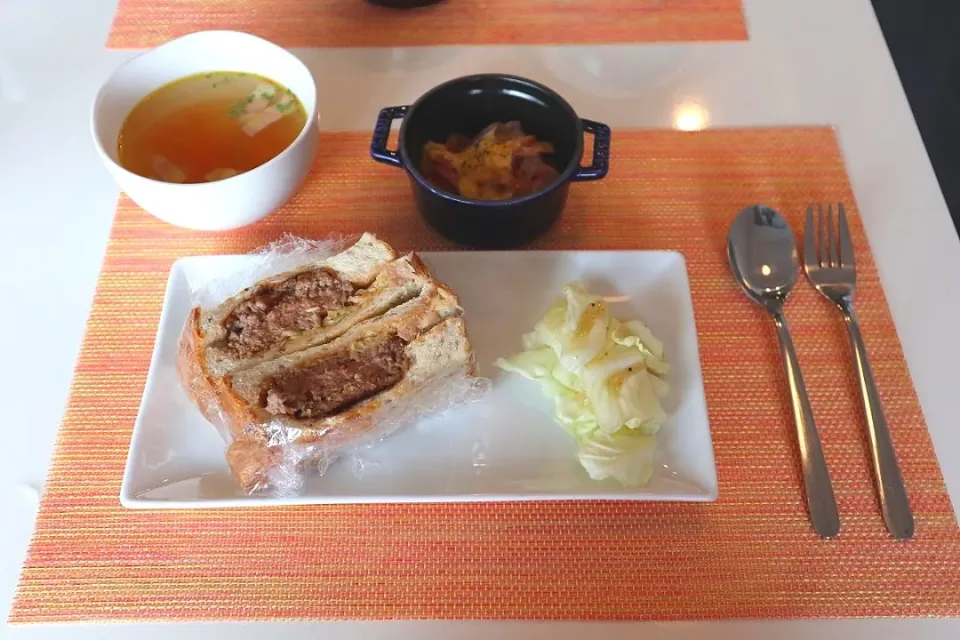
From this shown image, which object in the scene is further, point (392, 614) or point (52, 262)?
point (52, 262)

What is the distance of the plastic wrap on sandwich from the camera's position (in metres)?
1.06

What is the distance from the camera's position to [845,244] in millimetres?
1376

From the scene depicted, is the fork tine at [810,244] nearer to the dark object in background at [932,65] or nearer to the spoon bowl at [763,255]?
the spoon bowl at [763,255]

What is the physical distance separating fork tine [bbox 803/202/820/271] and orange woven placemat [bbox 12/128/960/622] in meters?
0.10

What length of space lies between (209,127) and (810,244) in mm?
1257

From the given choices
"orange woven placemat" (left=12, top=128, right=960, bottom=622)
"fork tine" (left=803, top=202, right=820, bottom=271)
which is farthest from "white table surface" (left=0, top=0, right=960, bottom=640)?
"fork tine" (left=803, top=202, right=820, bottom=271)

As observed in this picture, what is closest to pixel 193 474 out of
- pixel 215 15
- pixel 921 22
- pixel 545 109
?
A: pixel 545 109

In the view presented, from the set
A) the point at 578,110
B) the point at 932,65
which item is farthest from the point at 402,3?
the point at 932,65

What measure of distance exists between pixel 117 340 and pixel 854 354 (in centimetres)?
137

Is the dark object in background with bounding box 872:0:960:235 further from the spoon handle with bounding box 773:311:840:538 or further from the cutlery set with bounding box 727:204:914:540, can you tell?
the spoon handle with bounding box 773:311:840:538

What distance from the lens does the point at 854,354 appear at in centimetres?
126

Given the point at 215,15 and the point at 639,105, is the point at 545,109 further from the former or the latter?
the point at 215,15

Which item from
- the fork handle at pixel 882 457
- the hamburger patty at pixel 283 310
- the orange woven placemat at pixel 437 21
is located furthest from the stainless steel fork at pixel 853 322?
the hamburger patty at pixel 283 310

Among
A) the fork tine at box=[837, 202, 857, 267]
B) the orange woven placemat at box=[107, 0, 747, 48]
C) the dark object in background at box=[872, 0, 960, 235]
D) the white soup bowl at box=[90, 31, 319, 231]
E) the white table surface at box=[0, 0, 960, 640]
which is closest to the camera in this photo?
the white table surface at box=[0, 0, 960, 640]
